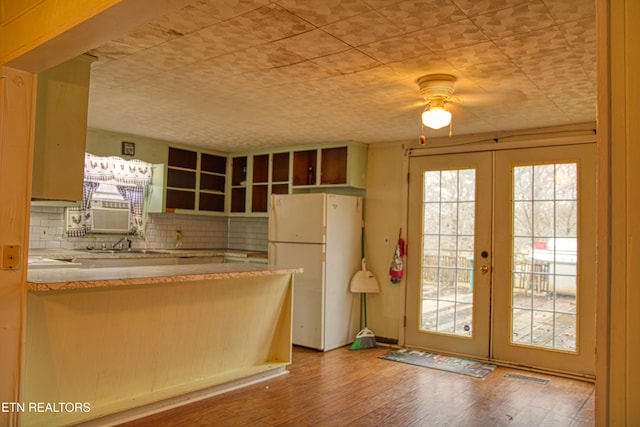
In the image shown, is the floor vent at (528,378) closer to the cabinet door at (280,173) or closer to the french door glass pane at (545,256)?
the french door glass pane at (545,256)

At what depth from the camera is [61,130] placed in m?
2.88

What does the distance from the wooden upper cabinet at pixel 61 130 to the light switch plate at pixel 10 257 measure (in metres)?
0.54

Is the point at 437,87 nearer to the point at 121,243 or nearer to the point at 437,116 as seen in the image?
the point at 437,116

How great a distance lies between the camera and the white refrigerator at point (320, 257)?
5062mm

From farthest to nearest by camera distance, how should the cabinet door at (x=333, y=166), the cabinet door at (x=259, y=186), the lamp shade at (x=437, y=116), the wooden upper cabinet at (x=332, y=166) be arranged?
the cabinet door at (x=259, y=186)
the cabinet door at (x=333, y=166)
the wooden upper cabinet at (x=332, y=166)
the lamp shade at (x=437, y=116)

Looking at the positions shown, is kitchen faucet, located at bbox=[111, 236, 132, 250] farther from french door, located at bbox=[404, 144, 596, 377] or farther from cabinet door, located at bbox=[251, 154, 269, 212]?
french door, located at bbox=[404, 144, 596, 377]

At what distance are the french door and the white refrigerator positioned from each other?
65cm

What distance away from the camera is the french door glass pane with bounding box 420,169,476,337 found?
4902 mm

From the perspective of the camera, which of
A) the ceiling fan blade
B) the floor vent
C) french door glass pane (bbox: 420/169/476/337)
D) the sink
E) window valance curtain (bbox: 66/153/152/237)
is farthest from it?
window valance curtain (bbox: 66/153/152/237)

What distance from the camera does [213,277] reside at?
3.31 m

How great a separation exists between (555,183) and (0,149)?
4.25 m

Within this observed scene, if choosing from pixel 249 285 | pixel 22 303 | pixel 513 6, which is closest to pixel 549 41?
pixel 513 6

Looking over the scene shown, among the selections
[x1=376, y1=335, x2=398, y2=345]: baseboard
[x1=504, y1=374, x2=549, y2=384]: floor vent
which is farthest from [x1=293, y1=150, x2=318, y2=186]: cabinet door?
[x1=504, y1=374, x2=549, y2=384]: floor vent

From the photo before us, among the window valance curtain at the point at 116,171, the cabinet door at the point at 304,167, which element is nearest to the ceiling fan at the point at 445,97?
the cabinet door at the point at 304,167
